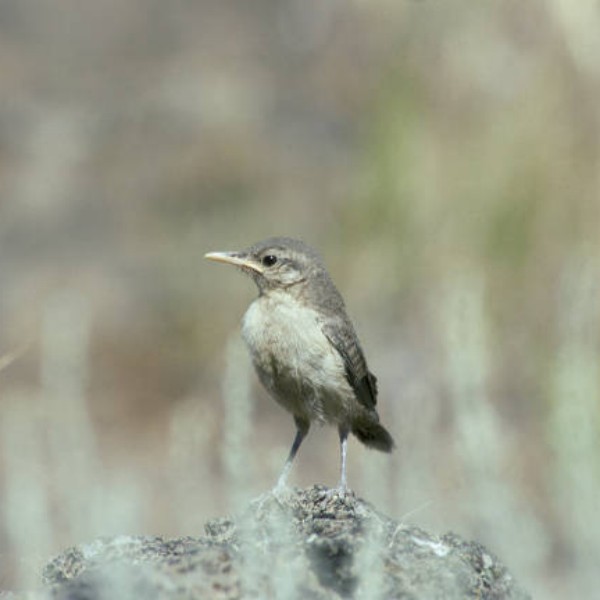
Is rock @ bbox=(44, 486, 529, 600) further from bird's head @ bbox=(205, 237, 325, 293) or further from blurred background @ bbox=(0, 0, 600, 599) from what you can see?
bird's head @ bbox=(205, 237, 325, 293)

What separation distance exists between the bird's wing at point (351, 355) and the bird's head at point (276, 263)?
0.29 meters

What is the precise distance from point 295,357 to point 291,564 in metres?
2.52

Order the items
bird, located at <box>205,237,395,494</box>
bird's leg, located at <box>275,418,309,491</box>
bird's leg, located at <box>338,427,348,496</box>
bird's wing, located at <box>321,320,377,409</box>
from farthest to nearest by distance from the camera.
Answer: bird's wing, located at <box>321,320,377,409</box> < bird, located at <box>205,237,395,494</box> < bird's leg, located at <box>338,427,348,496</box> < bird's leg, located at <box>275,418,309,491</box>

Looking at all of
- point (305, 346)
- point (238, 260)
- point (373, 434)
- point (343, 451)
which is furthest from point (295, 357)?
point (373, 434)

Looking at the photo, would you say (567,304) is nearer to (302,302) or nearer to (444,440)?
(302,302)

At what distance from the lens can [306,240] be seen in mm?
16797

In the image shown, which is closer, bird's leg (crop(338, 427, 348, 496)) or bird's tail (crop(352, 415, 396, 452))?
bird's leg (crop(338, 427, 348, 496))

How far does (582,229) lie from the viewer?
1332 centimetres

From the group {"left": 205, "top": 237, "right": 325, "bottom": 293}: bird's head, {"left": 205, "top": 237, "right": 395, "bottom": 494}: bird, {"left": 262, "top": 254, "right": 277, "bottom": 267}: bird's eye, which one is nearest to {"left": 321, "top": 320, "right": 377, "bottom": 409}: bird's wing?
{"left": 205, "top": 237, "right": 395, "bottom": 494}: bird

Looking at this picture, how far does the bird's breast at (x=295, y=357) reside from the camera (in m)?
7.50

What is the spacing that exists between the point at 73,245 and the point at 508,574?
577 inches

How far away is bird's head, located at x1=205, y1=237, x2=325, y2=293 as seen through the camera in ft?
26.1

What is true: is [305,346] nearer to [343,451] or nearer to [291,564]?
[343,451]

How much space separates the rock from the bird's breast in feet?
4.61
